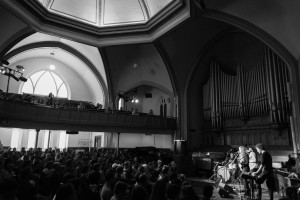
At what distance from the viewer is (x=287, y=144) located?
1190 centimetres

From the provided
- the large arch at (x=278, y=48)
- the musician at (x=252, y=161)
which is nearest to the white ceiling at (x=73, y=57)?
the large arch at (x=278, y=48)

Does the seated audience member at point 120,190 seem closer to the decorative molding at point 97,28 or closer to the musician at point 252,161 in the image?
the musician at point 252,161

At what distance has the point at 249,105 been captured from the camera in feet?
45.9

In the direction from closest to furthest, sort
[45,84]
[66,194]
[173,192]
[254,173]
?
[66,194] < [173,192] < [254,173] < [45,84]

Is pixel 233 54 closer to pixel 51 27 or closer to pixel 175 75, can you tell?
pixel 175 75

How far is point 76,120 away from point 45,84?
27.5 feet

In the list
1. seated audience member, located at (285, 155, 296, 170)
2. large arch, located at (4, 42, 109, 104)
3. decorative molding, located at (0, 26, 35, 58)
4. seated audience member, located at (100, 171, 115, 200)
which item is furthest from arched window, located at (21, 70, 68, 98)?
seated audience member, located at (100, 171, 115, 200)

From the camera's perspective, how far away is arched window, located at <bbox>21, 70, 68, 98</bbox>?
2057 cm

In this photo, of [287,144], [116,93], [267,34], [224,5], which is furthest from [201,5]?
[116,93]

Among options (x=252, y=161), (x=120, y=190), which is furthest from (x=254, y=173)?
(x=120, y=190)

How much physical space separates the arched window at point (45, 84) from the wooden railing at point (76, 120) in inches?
300

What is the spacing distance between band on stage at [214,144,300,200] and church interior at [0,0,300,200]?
139 mm

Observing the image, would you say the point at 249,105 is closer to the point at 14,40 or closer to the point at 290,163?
the point at 290,163

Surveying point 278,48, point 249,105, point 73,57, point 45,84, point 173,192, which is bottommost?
point 173,192
